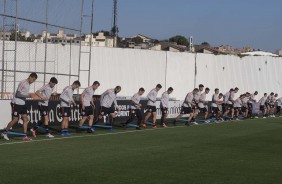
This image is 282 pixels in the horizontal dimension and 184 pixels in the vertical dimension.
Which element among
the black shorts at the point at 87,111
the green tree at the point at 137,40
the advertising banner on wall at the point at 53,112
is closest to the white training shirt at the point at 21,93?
the advertising banner on wall at the point at 53,112

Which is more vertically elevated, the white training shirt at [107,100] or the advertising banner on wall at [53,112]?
the white training shirt at [107,100]

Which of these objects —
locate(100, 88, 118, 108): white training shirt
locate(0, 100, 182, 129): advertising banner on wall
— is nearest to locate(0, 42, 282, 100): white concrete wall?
locate(0, 100, 182, 129): advertising banner on wall

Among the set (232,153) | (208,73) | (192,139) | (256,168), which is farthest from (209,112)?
(256,168)

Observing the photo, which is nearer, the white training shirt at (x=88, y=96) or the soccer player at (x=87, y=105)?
the soccer player at (x=87, y=105)

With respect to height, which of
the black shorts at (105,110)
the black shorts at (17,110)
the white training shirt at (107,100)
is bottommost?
the black shorts at (105,110)

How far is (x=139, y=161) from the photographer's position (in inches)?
490

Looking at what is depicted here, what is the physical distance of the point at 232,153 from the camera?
48.0 feet

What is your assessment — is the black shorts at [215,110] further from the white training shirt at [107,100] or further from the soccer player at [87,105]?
the soccer player at [87,105]

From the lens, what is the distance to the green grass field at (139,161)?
9.97 m

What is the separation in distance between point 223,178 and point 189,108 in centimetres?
1959

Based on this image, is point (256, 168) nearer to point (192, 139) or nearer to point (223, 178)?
point (223, 178)

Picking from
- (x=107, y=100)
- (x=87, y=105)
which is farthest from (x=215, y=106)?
(x=87, y=105)

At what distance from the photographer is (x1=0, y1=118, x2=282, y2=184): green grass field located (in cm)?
997

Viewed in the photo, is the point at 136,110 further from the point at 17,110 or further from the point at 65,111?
the point at 17,110
